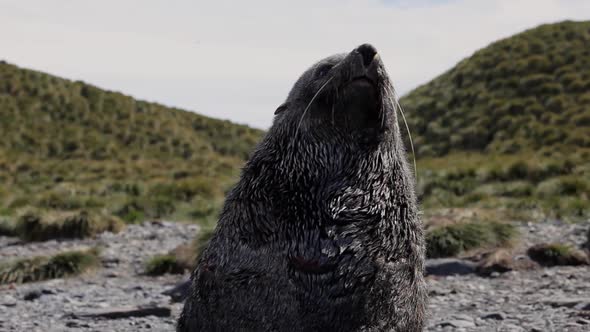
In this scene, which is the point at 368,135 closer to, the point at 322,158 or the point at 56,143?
the point at 322,158

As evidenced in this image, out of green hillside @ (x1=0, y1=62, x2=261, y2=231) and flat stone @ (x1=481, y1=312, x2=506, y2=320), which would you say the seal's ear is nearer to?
flat stone @ (x1=481, y1=312, x2=506, y2=320)

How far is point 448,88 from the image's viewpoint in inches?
1468

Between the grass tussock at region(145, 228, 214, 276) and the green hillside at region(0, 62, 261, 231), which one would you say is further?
the green hillside at region(0, 62, 261, 231)

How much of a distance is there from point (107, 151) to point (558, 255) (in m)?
25.8

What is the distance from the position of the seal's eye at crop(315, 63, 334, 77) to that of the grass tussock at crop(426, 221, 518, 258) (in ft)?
20.8

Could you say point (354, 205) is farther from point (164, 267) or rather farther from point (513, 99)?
point (513, 99)

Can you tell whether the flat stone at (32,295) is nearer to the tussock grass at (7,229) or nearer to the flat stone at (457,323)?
the flat stone at (457,323)

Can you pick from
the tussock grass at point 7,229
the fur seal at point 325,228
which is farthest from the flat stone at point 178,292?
the tussock grass at point 7,229

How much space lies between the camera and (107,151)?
107 feet

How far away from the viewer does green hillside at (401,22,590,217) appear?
17547 millimetres

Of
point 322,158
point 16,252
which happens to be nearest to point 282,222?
point 322,158

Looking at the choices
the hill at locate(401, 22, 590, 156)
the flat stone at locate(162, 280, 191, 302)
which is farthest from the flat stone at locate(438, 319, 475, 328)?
the hill at locate(401, 22, 590, 156)

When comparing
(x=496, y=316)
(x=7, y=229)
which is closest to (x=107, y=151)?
(x=7, y=229)

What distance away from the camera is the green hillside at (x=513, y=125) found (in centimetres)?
1755
